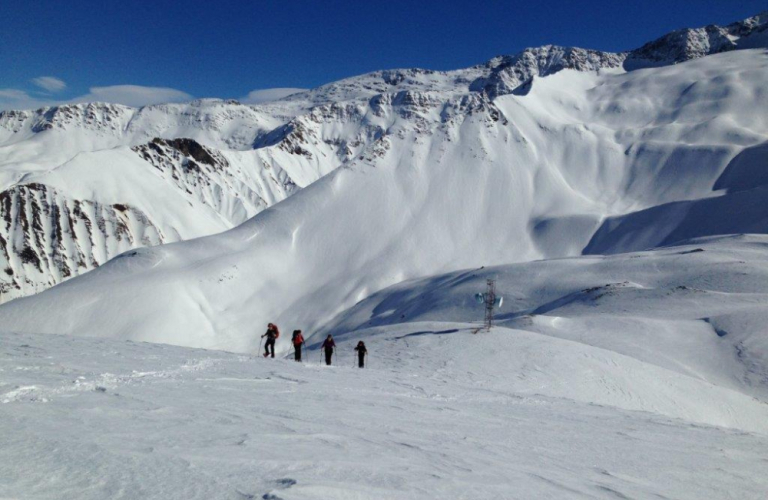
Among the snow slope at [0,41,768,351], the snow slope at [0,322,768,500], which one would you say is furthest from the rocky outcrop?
the snow slope at [0,322,768,500]

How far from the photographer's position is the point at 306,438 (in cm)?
794

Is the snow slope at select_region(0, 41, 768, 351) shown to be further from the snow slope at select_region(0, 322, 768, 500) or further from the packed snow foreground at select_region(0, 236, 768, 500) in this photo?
the snow slope at select_region(0, 322, 768, 500)

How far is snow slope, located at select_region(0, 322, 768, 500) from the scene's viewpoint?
5754mm

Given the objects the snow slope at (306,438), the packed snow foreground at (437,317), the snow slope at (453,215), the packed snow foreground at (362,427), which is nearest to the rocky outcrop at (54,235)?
the packed snow foreground at (437,317)

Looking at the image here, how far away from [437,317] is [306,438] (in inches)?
2089

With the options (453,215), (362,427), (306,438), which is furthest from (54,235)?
(306,438)

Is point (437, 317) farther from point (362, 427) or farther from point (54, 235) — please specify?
point (54, 235)

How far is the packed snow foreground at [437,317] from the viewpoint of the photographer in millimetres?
7241

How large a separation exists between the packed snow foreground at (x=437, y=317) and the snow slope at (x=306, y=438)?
0.21 feet

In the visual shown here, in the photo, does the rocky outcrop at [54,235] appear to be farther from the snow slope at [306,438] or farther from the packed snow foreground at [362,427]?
the snow slope at [306,438]

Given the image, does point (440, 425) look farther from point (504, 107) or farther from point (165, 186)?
point (165, 186)

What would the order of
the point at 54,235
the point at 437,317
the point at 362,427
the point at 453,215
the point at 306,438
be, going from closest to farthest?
the point at 306,438 → the point at 362,427 → the point at 437,317 → the point at 453,215 → the point at 54,235

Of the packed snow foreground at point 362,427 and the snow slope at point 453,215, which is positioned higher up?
the snow slope at point 453,215

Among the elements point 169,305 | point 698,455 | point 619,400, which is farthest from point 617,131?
point 698,455
